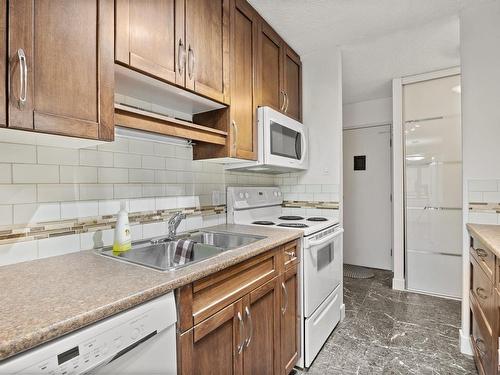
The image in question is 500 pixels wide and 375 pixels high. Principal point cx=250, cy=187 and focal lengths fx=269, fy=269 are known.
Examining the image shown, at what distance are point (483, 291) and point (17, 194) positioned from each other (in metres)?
2.24

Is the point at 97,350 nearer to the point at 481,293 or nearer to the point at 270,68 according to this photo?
the point at 481,293

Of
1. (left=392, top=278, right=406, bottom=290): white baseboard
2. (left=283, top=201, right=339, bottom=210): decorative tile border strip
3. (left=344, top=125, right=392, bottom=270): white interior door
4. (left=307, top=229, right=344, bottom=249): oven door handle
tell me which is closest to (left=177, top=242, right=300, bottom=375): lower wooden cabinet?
(left=307, top=229, right=344, bottom=249): oven door handle

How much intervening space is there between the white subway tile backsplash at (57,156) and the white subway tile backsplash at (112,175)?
0.42ft

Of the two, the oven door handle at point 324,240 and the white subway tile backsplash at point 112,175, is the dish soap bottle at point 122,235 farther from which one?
the oven door handle at point 324,240

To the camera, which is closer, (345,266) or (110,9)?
(110,9)

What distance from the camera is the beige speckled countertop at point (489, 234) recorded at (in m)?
1.19

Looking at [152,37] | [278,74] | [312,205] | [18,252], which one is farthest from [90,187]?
[312,205]

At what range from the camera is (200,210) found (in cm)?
188

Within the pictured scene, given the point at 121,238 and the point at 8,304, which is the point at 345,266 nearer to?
the point at 121,238

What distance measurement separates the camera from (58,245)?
115cm

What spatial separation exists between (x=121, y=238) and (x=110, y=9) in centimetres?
94

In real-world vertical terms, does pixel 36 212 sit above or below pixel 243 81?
below

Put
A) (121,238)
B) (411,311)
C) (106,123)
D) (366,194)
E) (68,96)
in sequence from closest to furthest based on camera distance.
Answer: (68,96) → (106,123) → (121,238) → (411,311) → (366,194)

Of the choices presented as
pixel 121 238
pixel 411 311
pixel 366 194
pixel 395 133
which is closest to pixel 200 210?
pixel 121 238
